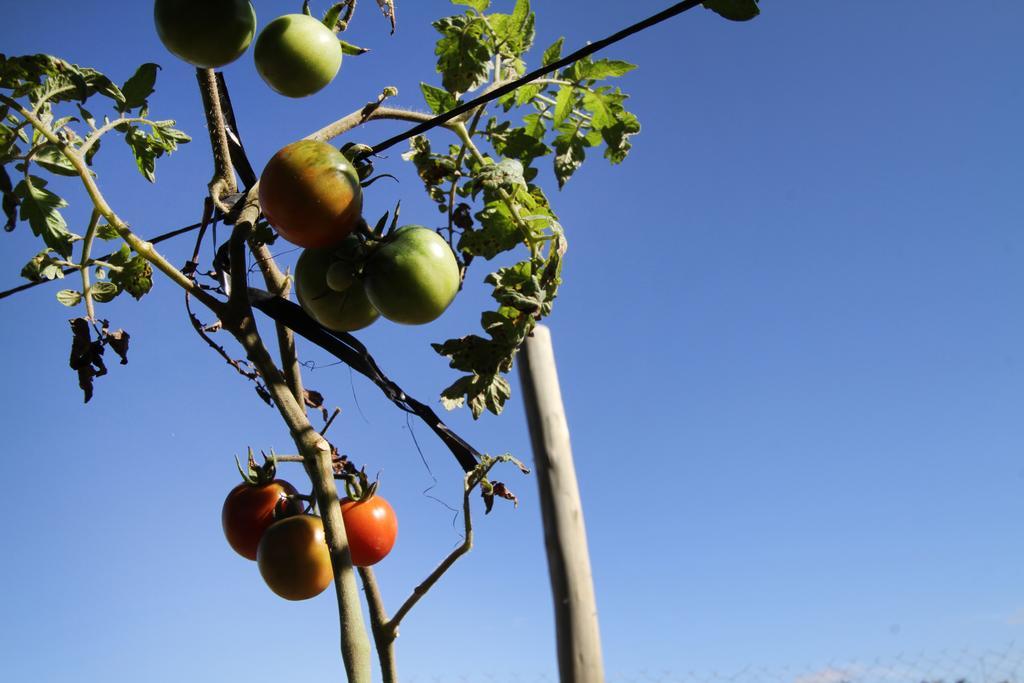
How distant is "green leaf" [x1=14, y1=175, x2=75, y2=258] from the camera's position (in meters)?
0.98

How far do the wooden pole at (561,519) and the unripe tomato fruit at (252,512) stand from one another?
699mm

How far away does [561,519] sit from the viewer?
1641mm

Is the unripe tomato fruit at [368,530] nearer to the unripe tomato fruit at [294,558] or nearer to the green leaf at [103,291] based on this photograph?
the unripe tomato fruit at [294,558]

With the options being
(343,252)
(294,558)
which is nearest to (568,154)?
(343,252)

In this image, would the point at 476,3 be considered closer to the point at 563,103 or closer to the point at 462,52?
the point at 462,52

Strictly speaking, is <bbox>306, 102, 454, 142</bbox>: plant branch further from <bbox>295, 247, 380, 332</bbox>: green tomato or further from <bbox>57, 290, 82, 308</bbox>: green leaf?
<bbox>57, 290, 82, 308</bbox>: green leaf

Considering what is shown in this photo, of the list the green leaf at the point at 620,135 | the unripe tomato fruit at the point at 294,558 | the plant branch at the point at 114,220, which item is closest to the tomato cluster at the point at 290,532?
the unripe tomato fruit at the point at 294,558

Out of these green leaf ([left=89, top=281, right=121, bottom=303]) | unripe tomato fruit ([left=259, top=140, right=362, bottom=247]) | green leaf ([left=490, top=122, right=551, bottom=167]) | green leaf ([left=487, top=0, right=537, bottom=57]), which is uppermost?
green leaf ([left=487, top=0, right=537, bottom=57])

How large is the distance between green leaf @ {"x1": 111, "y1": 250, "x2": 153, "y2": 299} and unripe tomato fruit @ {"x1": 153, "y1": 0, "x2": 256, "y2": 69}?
12.3 inches

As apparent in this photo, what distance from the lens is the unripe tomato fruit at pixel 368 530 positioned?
994 millimetres

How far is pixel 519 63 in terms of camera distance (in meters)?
1.14

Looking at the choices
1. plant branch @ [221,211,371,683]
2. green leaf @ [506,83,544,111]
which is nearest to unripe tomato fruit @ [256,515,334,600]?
plant branch @ [221,211,371,683]

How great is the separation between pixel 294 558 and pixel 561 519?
2.59 ft

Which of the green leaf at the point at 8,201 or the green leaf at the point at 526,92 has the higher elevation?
the green leaf at the point at 526,92
